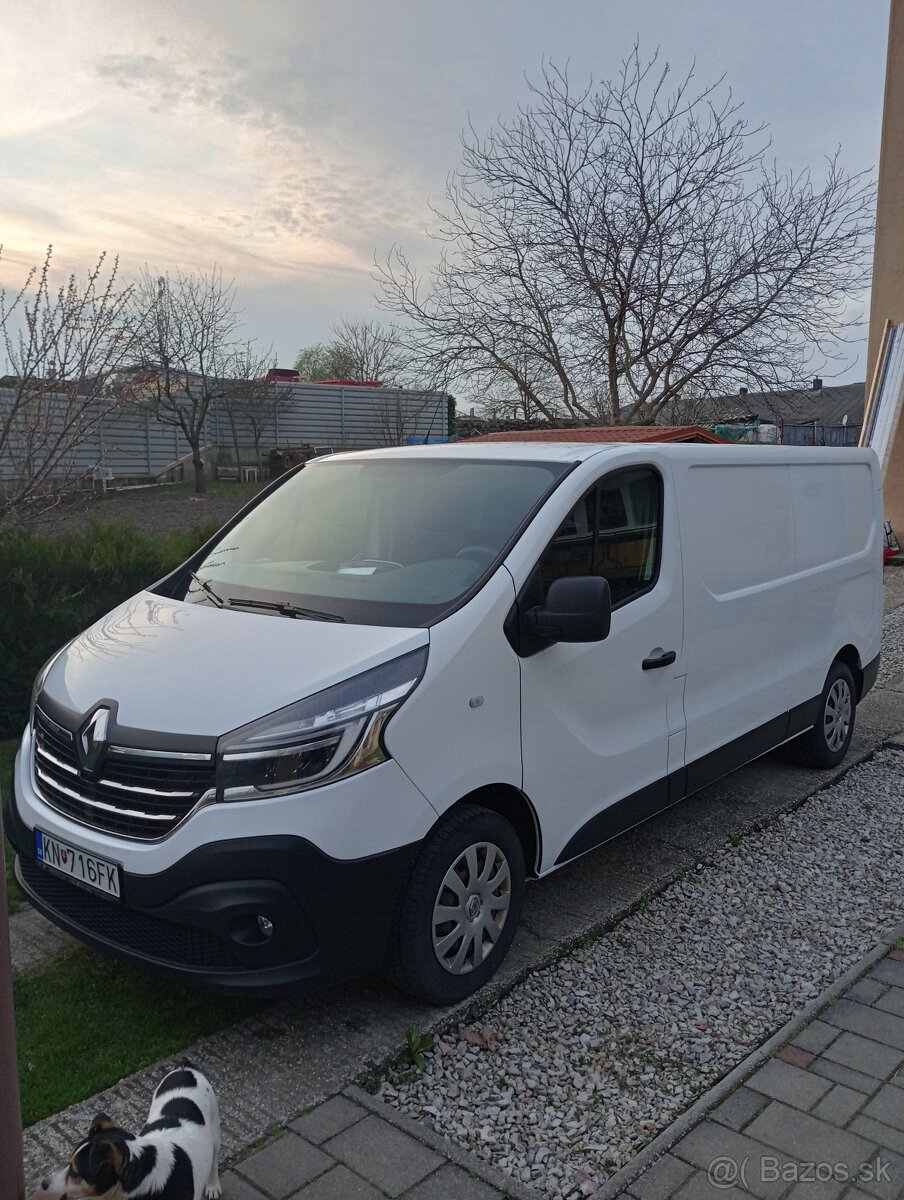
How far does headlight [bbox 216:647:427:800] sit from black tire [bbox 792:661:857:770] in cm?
364

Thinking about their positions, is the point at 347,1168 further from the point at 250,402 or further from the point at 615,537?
the point at 250,402

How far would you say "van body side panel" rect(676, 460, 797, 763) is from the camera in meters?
4.42

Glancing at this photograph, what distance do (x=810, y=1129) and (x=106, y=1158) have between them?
1.89 m

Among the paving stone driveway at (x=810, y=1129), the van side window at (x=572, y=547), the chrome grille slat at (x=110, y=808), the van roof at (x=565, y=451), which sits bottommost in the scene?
the paving stone driveway at (x=810, y=1129)

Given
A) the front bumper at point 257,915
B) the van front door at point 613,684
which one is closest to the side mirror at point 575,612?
the van front door at point 613,684

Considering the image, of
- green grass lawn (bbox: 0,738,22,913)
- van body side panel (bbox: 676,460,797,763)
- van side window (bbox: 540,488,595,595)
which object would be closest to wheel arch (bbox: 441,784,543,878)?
van side window (bbox: 540,488,595,595)

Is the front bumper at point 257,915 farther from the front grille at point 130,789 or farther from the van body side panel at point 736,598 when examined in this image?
the van body side panel at point 736,598

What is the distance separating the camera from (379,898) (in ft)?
9.75

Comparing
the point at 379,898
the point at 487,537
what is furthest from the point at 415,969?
the point at 487,537

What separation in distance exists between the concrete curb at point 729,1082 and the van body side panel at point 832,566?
6.47 feet

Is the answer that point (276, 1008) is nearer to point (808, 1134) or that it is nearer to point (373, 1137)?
point (373, 1137)

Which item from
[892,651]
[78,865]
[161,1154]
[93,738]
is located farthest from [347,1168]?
[892,651]

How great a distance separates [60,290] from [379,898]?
6.49 meters

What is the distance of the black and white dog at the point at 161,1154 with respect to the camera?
2.04 meters
